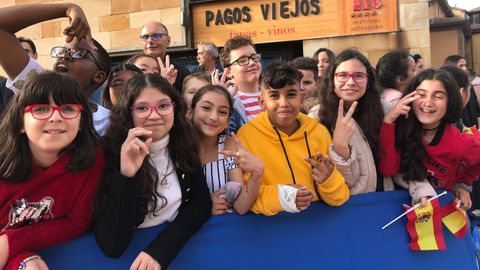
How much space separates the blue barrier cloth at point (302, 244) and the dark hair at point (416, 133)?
0.18 m

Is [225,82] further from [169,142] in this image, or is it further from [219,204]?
[219,204]

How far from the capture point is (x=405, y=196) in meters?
2.17

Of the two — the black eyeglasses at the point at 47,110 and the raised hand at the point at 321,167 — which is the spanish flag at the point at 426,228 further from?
the black eyeglasses at the point at 47,110

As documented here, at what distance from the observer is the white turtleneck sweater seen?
1.87 meters

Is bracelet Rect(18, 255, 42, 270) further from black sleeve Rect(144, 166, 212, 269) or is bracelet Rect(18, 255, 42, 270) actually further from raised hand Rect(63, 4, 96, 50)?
raised hand Rect(63, 4, 96, 50)

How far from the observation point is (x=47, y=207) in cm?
169

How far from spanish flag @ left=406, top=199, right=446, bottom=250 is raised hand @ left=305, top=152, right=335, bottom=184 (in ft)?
1.74

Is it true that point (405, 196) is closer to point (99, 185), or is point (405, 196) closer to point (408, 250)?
point (408, 250)

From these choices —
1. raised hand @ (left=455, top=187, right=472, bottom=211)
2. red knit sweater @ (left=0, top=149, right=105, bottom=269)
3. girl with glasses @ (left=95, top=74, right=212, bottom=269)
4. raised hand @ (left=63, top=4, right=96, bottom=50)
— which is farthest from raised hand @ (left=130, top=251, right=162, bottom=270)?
raised hand @ (left=455, top=187, right=472, bottom=211)

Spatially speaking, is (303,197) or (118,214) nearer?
(118,214)

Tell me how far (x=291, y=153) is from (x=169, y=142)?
2.07 ft

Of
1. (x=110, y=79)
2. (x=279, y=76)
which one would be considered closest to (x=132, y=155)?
(x=279, y=76)

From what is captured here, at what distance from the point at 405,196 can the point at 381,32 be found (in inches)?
203

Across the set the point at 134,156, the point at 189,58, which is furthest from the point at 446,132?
the point at 189,58
